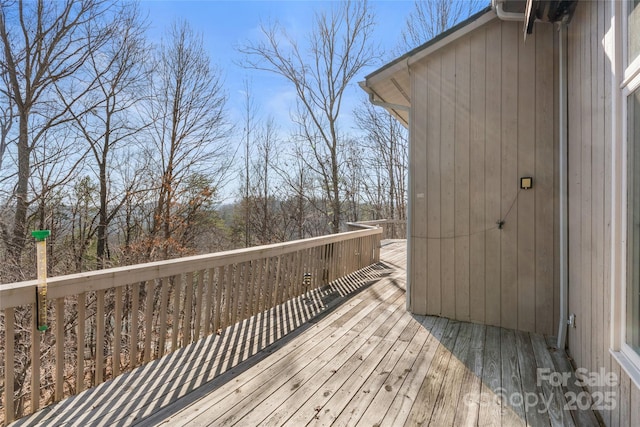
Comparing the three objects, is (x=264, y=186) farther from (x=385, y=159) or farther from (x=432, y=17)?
(x=432, y=17)

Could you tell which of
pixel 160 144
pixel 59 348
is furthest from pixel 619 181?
pixel 160 144

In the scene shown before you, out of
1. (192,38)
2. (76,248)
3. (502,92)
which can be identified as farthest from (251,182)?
(502,92)

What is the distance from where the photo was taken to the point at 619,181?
1.60m

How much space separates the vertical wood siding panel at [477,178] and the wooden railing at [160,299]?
1.90 meters

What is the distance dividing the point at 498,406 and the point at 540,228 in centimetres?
183

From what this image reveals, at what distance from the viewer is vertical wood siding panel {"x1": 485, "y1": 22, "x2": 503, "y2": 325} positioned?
3160 millimetres

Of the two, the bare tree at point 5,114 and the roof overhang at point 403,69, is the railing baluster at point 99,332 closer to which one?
the roof overhang at point 403,69

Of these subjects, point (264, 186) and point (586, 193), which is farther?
point (264, 186)

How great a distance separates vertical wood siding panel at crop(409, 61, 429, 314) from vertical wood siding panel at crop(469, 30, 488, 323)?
18.8 inches

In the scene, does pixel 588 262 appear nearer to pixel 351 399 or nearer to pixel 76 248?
pixel 351 399

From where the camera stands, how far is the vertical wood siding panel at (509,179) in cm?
308

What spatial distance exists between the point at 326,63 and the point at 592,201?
10981mm

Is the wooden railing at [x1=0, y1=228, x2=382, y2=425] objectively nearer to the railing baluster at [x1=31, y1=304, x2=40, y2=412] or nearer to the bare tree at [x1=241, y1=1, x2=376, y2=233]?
the railing baluster at [x1=31, y1=304, x2=40, y2=412]

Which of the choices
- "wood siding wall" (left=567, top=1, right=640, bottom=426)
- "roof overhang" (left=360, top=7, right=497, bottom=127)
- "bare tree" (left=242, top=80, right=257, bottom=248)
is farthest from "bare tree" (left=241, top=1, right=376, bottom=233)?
"wood siding wall" (left=567, top=1, right=640, bottom=426)
